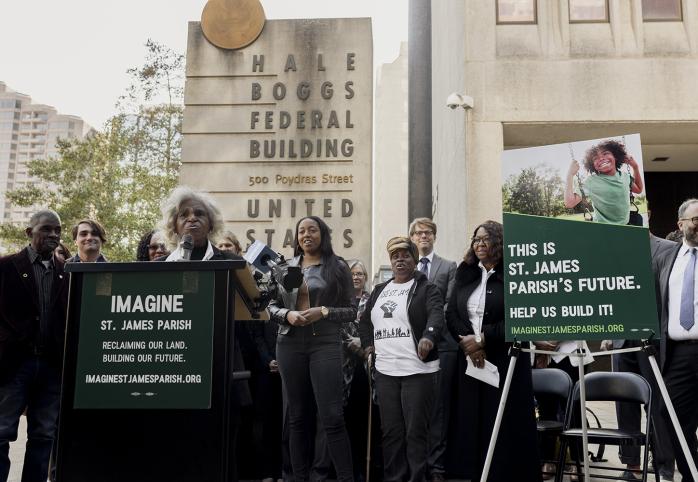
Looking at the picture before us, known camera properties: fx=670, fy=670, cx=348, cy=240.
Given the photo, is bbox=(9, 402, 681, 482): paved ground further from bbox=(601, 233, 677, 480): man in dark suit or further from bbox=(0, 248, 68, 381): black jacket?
bbox=(0, 248, 68, 381): black jacket

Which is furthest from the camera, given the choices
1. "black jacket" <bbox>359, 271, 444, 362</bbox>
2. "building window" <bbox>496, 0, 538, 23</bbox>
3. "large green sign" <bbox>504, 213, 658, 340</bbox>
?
"building window" <bbox>496, 0, 538, 23</bbox>

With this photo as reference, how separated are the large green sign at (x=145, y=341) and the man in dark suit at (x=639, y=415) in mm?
3693

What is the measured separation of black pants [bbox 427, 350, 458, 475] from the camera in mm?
5754

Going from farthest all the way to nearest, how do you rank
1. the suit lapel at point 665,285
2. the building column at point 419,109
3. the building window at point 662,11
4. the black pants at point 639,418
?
the building column at point 419,109, the building window at point 662,11, the black pants at point 639,418, the suit lapel at point 665,285

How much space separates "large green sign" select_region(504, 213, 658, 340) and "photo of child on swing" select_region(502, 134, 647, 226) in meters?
0.12

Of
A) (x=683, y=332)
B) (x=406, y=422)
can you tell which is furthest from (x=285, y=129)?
(x=683, y=332)

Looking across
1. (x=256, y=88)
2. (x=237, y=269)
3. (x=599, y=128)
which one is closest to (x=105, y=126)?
(x=256, y=88)

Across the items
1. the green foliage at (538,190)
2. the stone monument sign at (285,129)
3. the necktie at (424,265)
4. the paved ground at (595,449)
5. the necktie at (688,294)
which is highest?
the stone monument sign at (285,129)

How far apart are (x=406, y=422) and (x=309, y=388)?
0.87 m

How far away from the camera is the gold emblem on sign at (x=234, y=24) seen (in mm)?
9977

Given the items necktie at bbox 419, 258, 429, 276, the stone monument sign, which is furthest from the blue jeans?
the stone monument sign

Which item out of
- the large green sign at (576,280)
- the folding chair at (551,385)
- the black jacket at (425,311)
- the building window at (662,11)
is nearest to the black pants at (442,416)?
the black jacket at (425,311)

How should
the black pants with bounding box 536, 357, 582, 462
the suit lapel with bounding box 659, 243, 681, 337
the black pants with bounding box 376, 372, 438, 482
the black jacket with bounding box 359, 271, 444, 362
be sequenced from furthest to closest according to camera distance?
the black pants with bounding box 536, 357, 582, 462 → the black jacket with bounding box 359, 271, 444, 362 → the black pants with bounding box 376, 372, 438, 482 → the suit lapel with bounding box 659, 243, 681, 337

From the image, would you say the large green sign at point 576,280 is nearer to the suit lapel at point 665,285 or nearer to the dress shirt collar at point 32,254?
the suit lapel at point 665,285
